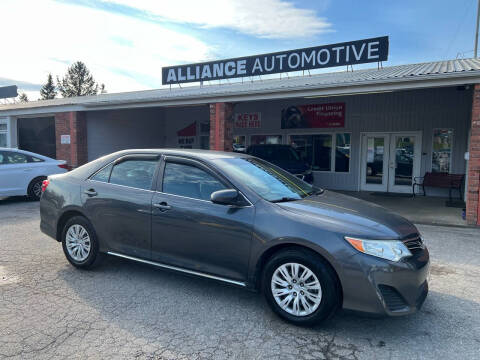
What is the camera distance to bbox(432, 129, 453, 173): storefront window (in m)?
11.9

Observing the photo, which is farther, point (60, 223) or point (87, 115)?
point (87, 115)

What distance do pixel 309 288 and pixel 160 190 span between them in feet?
6.25

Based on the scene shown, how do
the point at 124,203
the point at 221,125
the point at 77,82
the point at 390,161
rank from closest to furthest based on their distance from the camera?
1. the point at 124,203
2. the point at 221,125
3. the point at 390,161
4. the point at 77,82

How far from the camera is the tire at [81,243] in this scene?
4.46 m

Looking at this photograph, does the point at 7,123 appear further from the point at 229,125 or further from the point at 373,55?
the point at 373,55

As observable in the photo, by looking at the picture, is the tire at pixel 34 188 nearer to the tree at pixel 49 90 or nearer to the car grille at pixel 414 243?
the car grille at pixel 414 243

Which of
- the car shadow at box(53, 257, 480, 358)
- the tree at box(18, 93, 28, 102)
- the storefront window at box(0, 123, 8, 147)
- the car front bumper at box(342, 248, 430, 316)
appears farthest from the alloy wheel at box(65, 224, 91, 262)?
the tree at box(18, 93, 28, 102)

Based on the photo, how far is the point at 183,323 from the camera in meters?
3.30

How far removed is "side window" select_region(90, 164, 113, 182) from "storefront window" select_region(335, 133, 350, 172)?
35.1 feet

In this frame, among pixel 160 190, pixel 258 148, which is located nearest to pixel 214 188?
pixel 160 190

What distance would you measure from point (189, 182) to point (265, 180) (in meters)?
0.83

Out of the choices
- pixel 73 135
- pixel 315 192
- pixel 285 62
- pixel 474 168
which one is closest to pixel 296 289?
pixel 315 192

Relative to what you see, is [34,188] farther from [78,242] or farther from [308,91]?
[308,91]

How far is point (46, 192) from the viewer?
4934 millimetres
